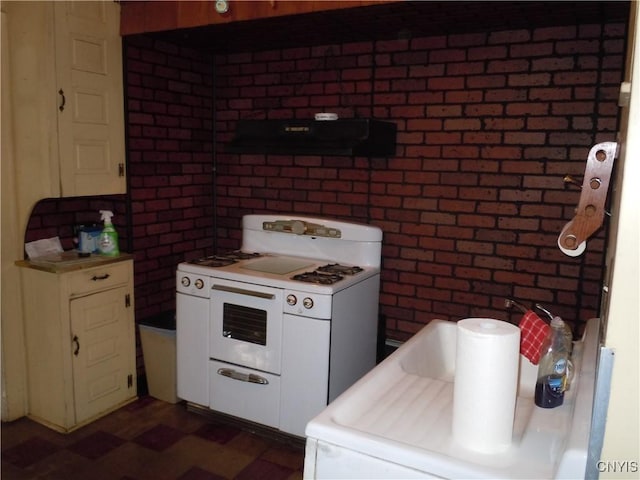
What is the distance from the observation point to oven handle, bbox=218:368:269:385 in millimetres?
2858

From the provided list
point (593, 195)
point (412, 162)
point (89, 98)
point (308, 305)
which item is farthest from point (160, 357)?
point (593, 195)

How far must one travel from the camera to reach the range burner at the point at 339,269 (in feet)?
9.84

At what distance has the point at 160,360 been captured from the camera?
130 inches

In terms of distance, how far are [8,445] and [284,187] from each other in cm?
210

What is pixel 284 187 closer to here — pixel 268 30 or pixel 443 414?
pixel 268 30

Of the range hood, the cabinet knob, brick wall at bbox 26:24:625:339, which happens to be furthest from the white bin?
the cabinet knob

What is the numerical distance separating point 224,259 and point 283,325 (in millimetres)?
687

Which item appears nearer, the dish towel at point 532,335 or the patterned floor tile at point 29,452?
the dish towel at point 532,335

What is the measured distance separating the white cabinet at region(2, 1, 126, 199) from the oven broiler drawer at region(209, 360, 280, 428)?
1231 millimetres

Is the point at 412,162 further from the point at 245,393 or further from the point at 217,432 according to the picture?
the point at 217,432

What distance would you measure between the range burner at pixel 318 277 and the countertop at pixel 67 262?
1.05 meters

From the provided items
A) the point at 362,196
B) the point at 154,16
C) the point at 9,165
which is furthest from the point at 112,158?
the point at 362,196

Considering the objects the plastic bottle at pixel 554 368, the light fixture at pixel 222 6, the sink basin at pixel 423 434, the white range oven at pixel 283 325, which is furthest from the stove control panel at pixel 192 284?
the plastic bottle at pixel 554 368

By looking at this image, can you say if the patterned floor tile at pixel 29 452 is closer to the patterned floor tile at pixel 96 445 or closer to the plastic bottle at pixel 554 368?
the patterned floor tile at pixel 96 445
